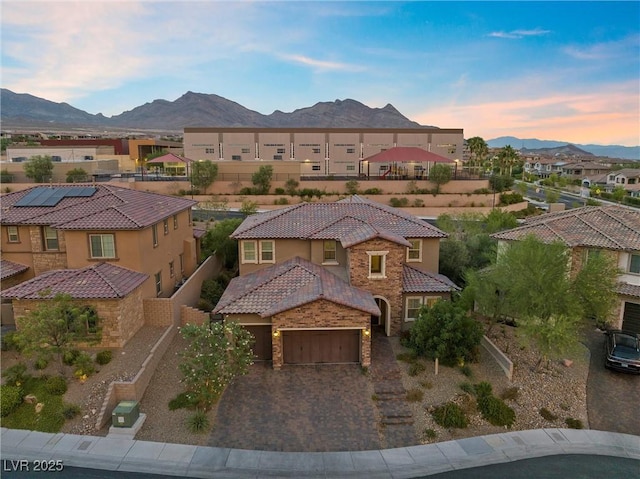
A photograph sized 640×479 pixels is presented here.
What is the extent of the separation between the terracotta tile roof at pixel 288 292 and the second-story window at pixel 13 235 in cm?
1340

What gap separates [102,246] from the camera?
78.7 ft

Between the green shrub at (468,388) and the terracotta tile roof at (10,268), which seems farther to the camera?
the terracotta tile roof at (10,268)

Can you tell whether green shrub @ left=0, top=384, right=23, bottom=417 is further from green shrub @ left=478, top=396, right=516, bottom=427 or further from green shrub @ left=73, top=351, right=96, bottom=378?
green shrub @ left=478, top=396, right=516, bottom=427

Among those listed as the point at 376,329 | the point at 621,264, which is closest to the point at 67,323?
the point at 376,329

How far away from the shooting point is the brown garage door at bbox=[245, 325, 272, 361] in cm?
2162

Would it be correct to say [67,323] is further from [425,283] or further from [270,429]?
[425,283]

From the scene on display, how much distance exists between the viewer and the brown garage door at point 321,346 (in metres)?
21.5

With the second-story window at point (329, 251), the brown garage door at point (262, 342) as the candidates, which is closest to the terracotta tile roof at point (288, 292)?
the brown garage door at point (262, 342)

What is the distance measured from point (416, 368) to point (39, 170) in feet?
204

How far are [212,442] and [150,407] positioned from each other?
11.5 feet

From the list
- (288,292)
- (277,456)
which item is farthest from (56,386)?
(288,292)

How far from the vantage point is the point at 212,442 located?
16.2m

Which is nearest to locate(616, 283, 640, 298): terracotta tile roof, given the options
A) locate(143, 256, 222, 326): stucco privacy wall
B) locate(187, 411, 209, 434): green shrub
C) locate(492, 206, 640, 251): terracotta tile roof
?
locate(492, 206, 640, 251): terracotta tile roof

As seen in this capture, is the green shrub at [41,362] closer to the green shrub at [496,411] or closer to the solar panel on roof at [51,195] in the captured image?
the solar panel on roof at [51,195]
